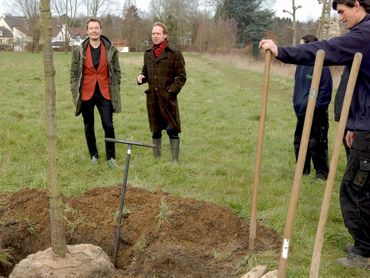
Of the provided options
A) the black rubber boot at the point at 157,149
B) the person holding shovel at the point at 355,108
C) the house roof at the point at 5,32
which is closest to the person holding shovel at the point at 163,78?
the black rubber boot at the point at 157,149

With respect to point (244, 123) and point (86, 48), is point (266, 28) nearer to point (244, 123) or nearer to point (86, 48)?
point (244, 123)

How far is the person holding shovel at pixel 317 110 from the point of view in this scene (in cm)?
652

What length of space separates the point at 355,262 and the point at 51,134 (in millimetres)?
2793

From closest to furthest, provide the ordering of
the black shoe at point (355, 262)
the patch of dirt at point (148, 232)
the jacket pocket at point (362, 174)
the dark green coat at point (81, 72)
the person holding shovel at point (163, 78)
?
the jacket pocket at point (362, 174) → the patch of dirt at point (148, 232) → the black shoe at point (355, 262) → the dark green coat at point (81, 72) → the person holding shovel at point (163, 78)

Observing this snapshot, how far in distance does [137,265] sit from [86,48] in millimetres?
3776

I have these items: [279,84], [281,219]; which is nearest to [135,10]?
[279,84]

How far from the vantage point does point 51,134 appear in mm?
3629

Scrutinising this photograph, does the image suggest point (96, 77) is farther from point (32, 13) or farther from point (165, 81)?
point (32, 13)

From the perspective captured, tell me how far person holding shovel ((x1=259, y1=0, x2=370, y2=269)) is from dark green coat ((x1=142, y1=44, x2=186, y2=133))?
3.21 meters

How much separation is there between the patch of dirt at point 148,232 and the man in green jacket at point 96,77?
202 centimetres

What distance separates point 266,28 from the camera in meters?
54.1

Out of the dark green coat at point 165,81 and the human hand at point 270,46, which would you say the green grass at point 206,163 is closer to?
the dark green coat at point 165,81

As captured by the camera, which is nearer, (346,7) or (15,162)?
(346,7)

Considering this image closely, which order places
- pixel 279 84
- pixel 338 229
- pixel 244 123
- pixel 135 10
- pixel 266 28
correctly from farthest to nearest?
pixel 135 10, pixel 266 28, pixel 279 84, pixel 244 123, pixel 338 229
